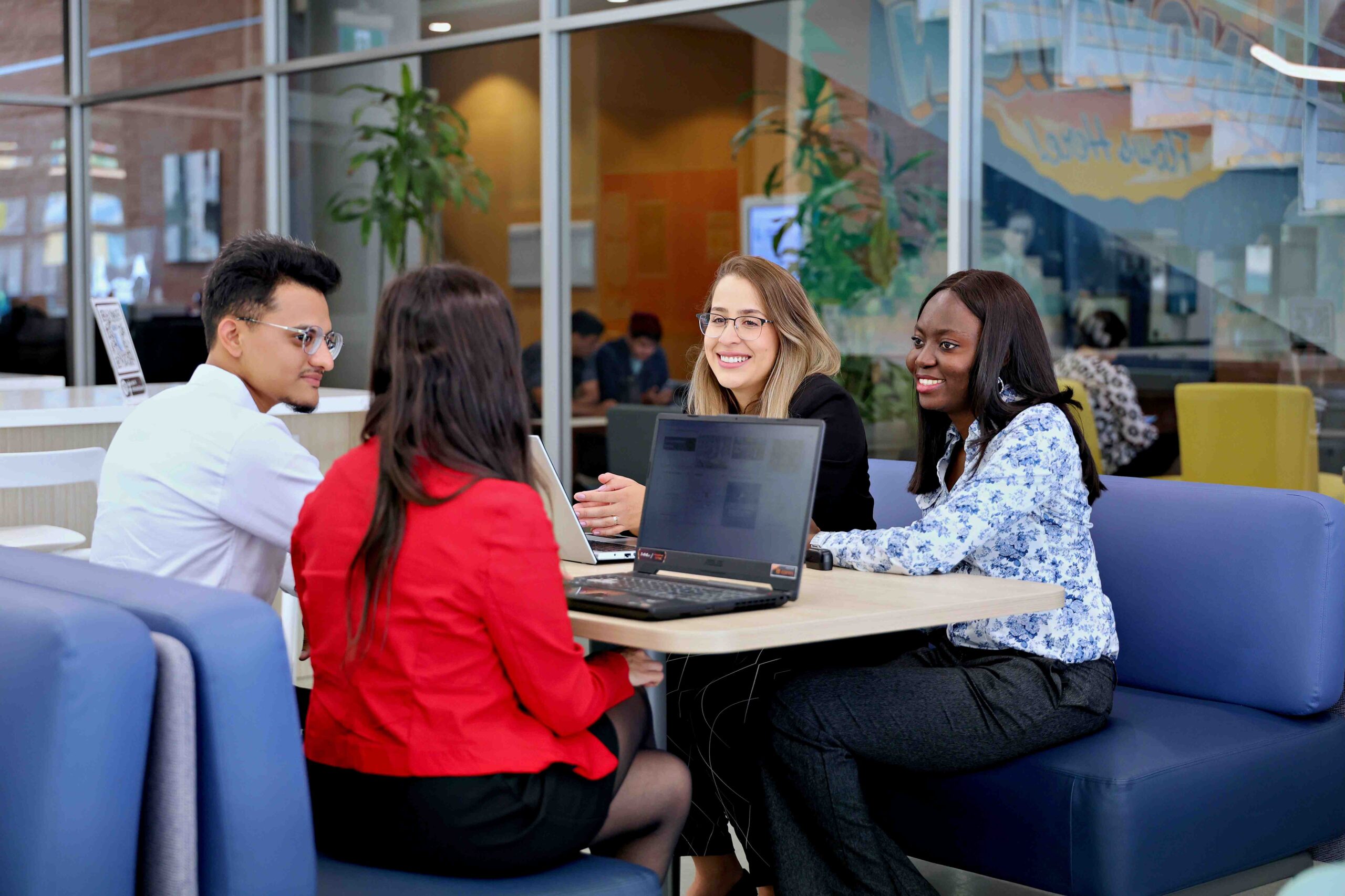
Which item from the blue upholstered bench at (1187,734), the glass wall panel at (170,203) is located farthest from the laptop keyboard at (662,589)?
the glass wall panel at (170,203)

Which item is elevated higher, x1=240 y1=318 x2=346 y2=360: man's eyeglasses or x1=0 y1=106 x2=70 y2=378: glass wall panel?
x1=0 y1=106 x2=70 y2=378: glass wall panel

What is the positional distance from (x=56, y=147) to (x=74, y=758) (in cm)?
791

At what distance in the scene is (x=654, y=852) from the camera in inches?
77.5

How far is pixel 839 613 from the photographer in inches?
74.2

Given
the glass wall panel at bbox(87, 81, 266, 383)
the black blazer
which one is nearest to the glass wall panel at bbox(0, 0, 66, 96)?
the glass wall panel at bbox(87, 81, 266, 383)

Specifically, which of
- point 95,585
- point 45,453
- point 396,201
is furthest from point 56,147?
point 95,585

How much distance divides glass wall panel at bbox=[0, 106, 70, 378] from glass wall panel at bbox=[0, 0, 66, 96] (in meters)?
0.15

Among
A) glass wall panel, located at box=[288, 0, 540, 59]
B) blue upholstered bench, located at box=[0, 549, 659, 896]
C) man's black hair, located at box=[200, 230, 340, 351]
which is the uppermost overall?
glass wall panel, located at box=[288, 0, 540, 59]

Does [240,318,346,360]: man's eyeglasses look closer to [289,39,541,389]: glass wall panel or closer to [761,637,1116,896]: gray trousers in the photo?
[761,637,1116,896]: gray trousers

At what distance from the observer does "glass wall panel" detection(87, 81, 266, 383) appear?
24.0ft

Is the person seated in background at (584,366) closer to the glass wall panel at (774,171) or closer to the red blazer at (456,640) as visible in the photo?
the glass wall panel at (774,171)

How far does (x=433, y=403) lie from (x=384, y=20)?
17.3ft

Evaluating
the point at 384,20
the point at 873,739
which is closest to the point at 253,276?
the point at 873,739

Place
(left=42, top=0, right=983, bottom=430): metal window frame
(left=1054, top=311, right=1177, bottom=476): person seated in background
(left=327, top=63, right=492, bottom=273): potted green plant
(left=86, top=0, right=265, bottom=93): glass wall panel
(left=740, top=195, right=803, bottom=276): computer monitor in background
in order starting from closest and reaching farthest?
(left=1054, top=311, right=1177, bottom=476): person seated in background → (left=42, top=0, right=983, bottom=430): metal window frame → (left=740, top=195, right=803, bottom=276): computer monitor in background → (left=327, top=63, right=492, bottom=273): potted green plant → (left=86, top=0, right=265, bottom=93): glass wall panel
